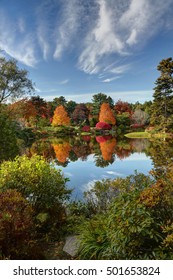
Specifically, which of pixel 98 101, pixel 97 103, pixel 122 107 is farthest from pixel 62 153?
pixel 98 101

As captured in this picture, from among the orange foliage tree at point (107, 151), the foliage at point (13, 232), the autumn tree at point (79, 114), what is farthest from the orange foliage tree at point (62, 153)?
the autumn tree at point (79, 114)

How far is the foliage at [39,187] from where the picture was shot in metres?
3.96

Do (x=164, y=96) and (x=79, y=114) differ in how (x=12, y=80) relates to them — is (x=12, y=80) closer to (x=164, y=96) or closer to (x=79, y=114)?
(x=164, y=96)

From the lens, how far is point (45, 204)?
13.0 ft

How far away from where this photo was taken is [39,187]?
399cm

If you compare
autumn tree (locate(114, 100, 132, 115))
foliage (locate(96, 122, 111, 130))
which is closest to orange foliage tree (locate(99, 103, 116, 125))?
foliage (locate(96, 122, 111, 130))

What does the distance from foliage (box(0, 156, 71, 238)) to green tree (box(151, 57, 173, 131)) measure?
21214 millimetres

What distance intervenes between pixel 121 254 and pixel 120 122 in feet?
109

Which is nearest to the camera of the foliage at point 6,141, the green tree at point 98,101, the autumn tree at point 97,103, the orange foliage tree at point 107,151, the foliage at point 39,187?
the foliage at point 39,187

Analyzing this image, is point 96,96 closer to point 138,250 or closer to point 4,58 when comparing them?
point 4,58

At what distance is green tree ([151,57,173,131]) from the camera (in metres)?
24.2

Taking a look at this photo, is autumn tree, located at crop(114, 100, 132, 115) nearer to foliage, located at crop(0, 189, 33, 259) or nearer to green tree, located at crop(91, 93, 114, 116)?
green tree, located at crop(91, 93, 114, 116)

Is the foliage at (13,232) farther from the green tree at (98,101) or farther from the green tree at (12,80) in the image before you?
the green tree at (98,101)

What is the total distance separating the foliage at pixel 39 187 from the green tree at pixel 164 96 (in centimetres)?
2121
